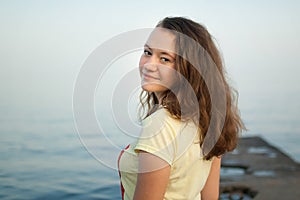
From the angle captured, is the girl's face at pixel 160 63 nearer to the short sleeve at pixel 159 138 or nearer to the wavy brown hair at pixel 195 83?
the wavy brown hair at pixel 195 83

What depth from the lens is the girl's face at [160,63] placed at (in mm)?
1549

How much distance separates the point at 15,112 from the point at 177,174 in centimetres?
1170

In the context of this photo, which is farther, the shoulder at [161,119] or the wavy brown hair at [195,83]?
the wavy brown hair at [195,83]

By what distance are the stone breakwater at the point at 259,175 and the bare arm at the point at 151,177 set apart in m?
3.05

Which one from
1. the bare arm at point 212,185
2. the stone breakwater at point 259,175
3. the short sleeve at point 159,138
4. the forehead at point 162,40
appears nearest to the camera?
the short sleeve at point 159,138

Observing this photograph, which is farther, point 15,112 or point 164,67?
point 15,112

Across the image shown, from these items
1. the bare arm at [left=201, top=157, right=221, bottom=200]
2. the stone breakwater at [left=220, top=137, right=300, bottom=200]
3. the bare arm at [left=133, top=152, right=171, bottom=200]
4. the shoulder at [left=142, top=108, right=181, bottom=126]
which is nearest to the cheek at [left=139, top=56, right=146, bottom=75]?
the shoulder at [left=142, top=108, right=181, bottom=126]

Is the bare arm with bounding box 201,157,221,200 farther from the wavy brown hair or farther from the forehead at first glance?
the forehead

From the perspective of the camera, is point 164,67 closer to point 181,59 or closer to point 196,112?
Answer: point 181,59

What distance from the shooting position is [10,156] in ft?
26.0

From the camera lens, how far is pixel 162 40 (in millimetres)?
1559

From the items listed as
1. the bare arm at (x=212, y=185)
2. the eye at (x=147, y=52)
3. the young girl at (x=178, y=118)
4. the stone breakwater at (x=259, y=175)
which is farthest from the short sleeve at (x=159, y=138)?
the stone breakwater at (x=259, y=175)

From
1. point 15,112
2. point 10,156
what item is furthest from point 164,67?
point 15,112

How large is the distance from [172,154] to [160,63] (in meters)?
0.32
